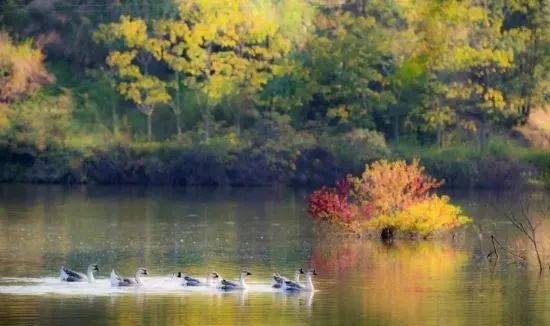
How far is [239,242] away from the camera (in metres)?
48.6

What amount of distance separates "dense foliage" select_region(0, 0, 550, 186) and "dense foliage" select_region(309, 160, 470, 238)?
2564 centimetres

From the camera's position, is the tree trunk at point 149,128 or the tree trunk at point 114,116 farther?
the tree trunk at point 114,116

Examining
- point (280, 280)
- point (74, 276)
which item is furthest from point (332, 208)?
point (74, 276)

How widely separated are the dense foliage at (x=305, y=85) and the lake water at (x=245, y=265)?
13.1m

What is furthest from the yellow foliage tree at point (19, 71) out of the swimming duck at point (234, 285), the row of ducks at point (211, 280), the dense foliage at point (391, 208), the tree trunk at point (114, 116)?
the swimming duck at point (234, 285)

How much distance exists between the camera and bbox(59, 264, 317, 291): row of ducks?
3784 cm

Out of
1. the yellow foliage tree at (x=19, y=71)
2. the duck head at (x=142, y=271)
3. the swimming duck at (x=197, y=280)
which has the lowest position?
the swimming duck at (x=197, y=280)

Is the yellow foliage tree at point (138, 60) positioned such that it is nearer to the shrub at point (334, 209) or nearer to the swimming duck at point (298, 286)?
the shrub at point (334, 209)

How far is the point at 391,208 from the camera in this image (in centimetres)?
4781

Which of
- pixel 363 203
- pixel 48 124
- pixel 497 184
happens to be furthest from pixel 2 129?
pixel 363 203

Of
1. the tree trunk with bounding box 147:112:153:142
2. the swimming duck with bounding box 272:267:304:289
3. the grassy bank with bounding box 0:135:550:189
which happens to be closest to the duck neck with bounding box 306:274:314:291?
the swimming duck with bounding box 272:267:304:289

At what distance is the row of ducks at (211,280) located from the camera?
124 ft

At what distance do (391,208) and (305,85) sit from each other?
30724mm

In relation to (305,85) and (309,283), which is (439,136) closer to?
(305,85)
